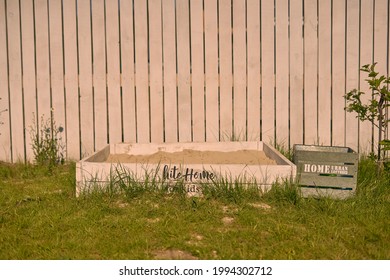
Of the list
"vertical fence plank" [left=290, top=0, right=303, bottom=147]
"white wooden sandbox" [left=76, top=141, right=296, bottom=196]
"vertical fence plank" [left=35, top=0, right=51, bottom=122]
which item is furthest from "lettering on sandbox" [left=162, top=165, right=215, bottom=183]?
"vertical fence plank" [left=35, top=0, right=51, bottom=122]

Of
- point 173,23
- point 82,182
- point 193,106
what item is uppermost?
point 173,23

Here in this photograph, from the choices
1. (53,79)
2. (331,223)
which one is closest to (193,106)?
(53,79)

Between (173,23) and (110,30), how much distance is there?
0.79 metres

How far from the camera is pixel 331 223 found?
2.97m

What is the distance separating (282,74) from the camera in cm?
514

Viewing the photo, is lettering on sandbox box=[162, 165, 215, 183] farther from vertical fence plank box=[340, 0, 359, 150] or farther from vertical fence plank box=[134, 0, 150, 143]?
vertical fence plank box=[340, 0, 359, 150]

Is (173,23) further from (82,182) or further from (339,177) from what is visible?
(339,177)

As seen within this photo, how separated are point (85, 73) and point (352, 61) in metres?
3.33

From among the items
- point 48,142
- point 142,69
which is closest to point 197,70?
point 142,69

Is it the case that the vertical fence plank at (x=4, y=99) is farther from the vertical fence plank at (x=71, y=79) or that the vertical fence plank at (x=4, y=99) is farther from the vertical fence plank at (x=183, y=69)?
the vertical fence plank at (x=183, y=69)

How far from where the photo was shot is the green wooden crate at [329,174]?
3.52 m

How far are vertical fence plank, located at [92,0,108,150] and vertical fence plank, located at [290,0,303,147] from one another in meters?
2.33

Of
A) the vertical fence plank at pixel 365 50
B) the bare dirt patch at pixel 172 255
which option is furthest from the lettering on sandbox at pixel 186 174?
the vertical fence plank at pixel 365 50

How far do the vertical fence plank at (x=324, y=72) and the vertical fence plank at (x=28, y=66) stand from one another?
3.26 meters
